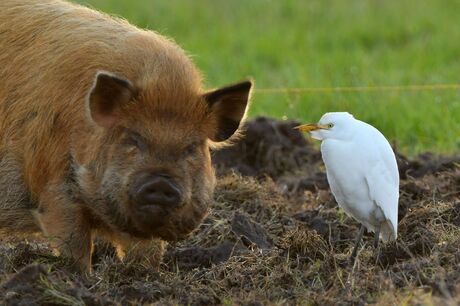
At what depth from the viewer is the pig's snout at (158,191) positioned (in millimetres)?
6566

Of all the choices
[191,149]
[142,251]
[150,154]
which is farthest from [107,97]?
[142,251]

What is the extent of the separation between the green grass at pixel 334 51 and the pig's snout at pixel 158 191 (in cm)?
523

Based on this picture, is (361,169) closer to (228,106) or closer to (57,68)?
(228,106)

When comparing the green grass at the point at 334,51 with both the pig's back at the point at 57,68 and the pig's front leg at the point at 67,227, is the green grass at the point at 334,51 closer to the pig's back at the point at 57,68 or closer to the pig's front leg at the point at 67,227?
the pig's back at the point at 57,68

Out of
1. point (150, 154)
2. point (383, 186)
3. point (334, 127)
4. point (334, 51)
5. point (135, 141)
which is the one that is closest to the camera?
point (150, 154)

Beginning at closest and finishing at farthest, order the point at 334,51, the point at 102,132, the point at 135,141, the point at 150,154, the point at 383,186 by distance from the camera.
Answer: the point at 150,154 → the point at 135,141 → the point at 102,132 → the point at 383,186 → the point at 334,51

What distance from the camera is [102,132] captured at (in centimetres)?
700

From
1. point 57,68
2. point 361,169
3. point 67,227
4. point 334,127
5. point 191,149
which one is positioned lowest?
point 67,227

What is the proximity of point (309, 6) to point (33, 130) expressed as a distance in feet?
38.6

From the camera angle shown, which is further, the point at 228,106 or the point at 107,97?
the point at 228,106

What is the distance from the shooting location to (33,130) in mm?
7336

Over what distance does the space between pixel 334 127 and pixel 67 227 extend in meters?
1.71

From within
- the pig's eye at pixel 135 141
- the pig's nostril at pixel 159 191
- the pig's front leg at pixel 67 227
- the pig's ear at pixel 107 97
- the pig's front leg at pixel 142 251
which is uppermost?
the pig's ear at pixel 107 97

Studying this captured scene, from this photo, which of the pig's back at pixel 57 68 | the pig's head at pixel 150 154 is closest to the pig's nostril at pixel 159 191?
the pig's head at pixel 150 154
